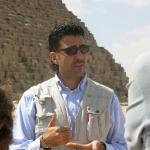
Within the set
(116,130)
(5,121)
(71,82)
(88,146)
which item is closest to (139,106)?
(5,121)

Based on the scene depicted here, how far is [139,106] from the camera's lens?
2.77m

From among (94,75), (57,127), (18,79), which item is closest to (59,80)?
(57,127)

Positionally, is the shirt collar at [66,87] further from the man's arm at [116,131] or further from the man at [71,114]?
the man's arm at [116,131]

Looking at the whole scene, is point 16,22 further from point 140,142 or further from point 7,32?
point 140,142

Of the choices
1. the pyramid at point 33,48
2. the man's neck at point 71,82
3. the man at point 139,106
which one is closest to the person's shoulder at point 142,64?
the man at point 139,106

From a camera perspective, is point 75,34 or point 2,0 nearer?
point 75,34

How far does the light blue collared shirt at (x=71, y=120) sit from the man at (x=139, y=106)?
2019mm

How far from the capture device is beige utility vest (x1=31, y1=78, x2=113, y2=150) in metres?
4.79

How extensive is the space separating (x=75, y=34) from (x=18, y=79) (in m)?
36.8

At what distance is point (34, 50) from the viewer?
4650cm

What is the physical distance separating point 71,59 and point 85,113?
1.40ft

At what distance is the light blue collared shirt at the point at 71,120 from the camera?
4852mm

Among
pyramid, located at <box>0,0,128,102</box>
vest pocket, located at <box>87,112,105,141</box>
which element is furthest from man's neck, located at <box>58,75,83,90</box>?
pyramid, located at <box>0,0,128,102</box>

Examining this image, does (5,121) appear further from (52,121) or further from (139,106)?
(139,106)
